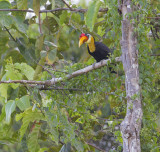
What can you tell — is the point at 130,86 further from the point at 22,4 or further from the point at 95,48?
the point at 95,48

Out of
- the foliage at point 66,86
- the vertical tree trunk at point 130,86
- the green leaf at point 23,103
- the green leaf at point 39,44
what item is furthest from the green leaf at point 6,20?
the vertical tree trunk at point 130,86

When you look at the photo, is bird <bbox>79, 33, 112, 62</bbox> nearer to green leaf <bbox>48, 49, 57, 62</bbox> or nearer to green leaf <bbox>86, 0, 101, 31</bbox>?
green leaf <bbox>48, 49, 57, 62</bbox>

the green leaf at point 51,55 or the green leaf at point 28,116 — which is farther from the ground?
the green leaf at point 51,55

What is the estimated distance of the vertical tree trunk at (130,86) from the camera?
92.1 inches

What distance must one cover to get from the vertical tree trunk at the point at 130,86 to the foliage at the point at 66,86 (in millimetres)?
70

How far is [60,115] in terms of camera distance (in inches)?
120

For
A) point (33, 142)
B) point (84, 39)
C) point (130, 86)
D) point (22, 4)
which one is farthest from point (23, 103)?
point (84, 39)

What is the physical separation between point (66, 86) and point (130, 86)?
2.82 ft

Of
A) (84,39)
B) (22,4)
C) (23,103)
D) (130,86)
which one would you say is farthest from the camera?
(84,39)

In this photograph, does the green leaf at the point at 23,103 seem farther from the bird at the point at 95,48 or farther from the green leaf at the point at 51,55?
the bird at the point at 95,48

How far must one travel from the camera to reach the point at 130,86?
2477mm

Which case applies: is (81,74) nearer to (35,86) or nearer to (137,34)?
(35,86)

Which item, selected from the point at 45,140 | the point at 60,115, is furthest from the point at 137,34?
the point at 45,140

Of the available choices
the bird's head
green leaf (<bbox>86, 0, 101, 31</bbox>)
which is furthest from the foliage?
the bird's head
